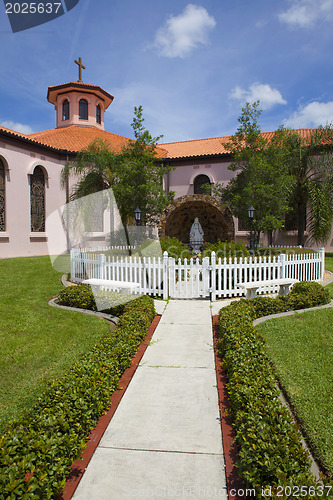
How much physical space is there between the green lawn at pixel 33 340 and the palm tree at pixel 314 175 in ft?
48.4

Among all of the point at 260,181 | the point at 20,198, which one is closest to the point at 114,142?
the point at 20,198

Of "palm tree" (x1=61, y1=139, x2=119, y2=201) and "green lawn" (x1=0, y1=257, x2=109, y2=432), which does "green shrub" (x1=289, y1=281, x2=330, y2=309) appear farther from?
"palm tree" (x1=61, y1=139, x2=119, y2=201)

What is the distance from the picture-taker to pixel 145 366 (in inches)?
189

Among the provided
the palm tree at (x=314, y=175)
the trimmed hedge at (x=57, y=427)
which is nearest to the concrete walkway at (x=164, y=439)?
the trimmed hedge at (x=57, y=427)

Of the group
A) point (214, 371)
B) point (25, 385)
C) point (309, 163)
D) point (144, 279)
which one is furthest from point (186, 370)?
point (309, 163)

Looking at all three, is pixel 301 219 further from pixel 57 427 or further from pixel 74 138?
pixel 57 427

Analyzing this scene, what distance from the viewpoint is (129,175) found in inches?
634

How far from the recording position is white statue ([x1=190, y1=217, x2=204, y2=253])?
1809 cm

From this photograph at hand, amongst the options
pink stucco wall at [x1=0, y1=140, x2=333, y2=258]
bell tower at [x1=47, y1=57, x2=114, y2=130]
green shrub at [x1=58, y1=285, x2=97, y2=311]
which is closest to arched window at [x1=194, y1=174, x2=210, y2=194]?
pink stucco wall at [x1=0, y1=140, x2=333, y2=258]

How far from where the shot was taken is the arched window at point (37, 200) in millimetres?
18906

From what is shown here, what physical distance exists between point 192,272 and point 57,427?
651cm

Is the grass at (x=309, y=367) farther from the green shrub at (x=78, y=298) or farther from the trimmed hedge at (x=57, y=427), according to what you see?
the green shrub at (x=78, y=298)

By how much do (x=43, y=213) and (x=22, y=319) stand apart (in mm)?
13952

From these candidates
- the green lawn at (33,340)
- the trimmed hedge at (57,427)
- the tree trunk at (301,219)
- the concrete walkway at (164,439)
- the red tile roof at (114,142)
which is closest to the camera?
the trimmed hedge at (57,427)
